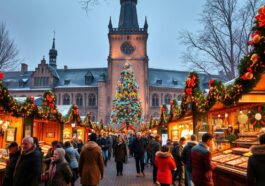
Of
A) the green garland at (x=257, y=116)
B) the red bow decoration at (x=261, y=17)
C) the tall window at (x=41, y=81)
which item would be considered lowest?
the green garland at (x=257, y=116)

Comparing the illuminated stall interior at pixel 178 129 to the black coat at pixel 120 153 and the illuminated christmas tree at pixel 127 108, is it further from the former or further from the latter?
the illuminated christmas tree at pixel 127 108

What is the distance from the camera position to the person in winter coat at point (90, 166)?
585 cm

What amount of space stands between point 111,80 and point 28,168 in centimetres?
4787

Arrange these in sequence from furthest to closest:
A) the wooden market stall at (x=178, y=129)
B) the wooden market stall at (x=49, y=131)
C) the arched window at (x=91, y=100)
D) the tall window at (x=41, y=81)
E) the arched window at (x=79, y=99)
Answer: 1. the arched window at (x=79, y=99)
2. the arched window at (x=91, y=100)
3. the tall window at (x=41, y=81)
4. the wooden market stall at (x=49, y=131)
5. the wooden market stall at (x=178, y=129)

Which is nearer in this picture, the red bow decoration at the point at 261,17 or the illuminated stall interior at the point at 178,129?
the red bow decoration at the point at 261,17

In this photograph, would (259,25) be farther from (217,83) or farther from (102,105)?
(102,105)

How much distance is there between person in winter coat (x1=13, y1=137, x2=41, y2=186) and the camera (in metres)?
4.51

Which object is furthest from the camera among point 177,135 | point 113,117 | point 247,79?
point 113,117

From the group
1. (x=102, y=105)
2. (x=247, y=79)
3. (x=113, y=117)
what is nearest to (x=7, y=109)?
(x=247, y=79)

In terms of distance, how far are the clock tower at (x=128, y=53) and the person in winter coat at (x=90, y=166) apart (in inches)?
1785

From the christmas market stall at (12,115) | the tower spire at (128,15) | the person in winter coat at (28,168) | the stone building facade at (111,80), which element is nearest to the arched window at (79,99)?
the stone building facade at (111,80)

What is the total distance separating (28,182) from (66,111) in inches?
551

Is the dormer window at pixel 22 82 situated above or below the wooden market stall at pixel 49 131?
above

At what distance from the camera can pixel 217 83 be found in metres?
8.50
